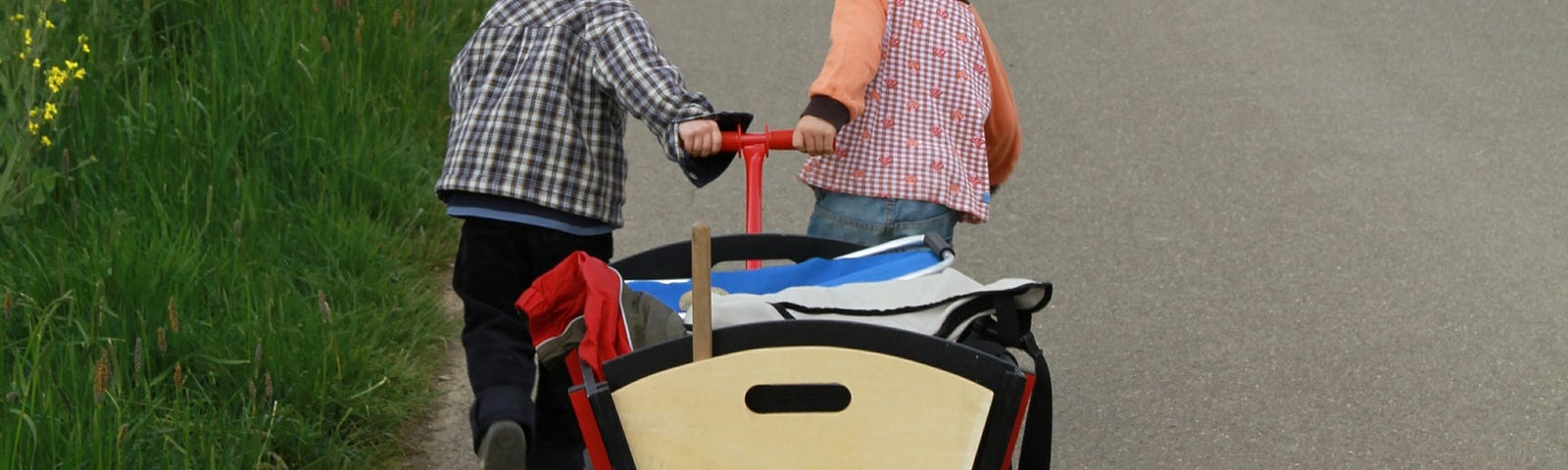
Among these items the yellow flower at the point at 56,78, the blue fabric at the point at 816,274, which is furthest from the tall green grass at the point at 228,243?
the blue fabric at the point at 816,274

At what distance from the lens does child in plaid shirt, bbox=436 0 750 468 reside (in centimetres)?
363

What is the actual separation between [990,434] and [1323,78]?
18.3 feet

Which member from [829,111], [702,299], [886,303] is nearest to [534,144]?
[829,111]

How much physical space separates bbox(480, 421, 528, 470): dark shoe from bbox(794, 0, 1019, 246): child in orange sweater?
852mm

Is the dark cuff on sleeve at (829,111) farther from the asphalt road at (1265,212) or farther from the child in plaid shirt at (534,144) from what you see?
the asphalt road at (1265,212)

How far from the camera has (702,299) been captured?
2.69 meters

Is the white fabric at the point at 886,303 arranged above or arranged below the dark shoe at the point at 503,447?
above

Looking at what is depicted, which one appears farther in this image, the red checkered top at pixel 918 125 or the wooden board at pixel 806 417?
the red checkered top at pixel 918 125

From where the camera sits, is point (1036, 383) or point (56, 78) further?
point (56, 78)

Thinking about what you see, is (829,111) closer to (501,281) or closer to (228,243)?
(501,281)

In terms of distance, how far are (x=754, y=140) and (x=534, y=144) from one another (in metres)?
0.48

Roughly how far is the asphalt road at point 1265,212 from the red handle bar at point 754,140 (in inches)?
58.8

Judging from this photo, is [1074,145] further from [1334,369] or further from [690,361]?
[690,361]

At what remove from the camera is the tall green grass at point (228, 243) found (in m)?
3.83
